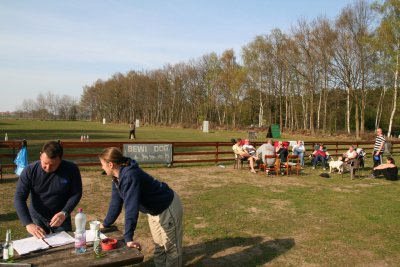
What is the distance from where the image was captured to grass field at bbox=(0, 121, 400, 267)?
19.2 feet

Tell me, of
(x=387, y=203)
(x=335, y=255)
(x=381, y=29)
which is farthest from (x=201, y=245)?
(x=381, y=29)

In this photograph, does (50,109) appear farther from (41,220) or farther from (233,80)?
(41,220)

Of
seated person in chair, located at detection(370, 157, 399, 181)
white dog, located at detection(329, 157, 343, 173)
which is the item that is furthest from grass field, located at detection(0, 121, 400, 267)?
white dog, located at detection(329, 157, 343, 173)

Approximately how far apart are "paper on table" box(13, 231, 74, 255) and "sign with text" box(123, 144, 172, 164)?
434 inches

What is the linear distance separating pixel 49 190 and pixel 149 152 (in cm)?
1115

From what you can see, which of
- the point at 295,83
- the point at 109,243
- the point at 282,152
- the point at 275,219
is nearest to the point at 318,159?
the point at 282,152

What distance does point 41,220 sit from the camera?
154 inches

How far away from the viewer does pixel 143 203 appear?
3.81 metres

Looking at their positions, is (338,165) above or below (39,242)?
below

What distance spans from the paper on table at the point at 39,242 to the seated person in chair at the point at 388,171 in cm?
1326

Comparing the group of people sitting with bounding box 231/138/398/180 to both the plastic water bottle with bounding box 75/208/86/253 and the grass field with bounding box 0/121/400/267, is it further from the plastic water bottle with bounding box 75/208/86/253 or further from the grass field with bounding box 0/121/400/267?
the plastic water bottle with bounding box 75/208/86/253

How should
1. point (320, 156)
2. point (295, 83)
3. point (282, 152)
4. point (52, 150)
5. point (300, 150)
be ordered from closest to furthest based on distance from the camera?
point (52, 150)
point (282, 152)
point (320, 156)
point (300, 150)
point (295, 83)

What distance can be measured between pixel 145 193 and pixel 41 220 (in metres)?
1.23

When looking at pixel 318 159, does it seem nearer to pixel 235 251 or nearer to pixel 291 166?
pixel 291 166
